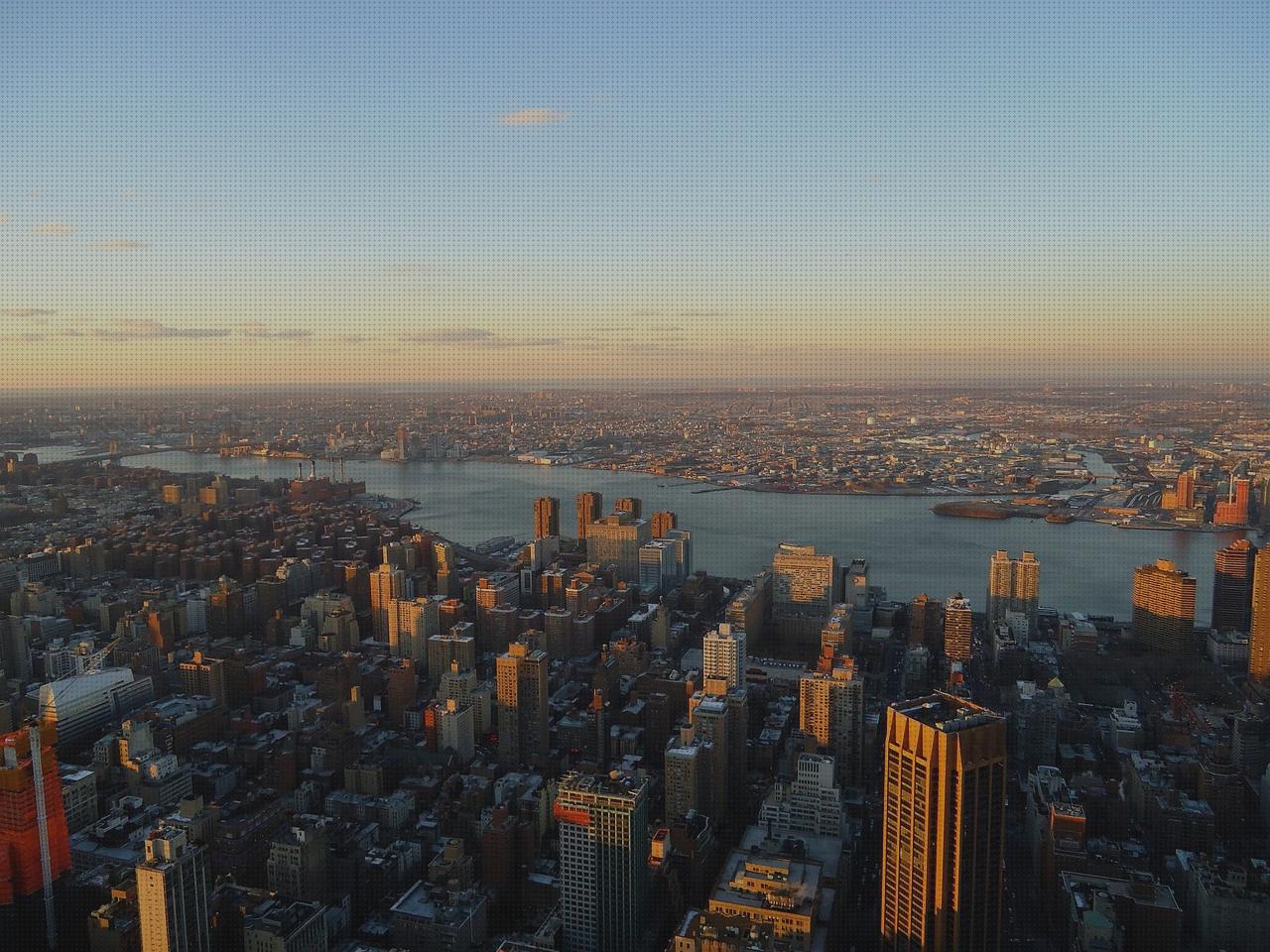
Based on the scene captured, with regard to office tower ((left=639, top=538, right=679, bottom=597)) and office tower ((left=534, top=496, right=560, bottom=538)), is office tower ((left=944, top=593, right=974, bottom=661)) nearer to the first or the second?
office tower ((left=639, top=538, right=679, bottom=597))

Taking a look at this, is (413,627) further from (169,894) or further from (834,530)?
(834,530)

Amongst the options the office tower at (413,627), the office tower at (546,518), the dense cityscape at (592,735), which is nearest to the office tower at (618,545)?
the dense cityscape at (592,735)

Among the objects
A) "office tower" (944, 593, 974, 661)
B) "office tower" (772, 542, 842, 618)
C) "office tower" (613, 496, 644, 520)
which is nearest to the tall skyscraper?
"office tower" (944, 593, 974, 661)

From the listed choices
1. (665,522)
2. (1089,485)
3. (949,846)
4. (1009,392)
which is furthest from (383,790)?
(1009,392)

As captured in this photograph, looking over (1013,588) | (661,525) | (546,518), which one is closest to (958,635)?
(1013,588)

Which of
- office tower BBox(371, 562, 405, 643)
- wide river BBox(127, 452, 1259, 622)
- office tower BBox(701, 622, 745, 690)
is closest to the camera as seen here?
office tower BBox(701, 622, 745, 690)

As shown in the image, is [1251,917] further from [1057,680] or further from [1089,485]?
[1089,485]
